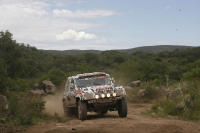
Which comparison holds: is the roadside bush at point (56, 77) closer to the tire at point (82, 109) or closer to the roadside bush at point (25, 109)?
the roadside bush at point (25, 109)

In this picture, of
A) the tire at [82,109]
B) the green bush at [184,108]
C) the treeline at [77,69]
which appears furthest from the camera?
the treeline at [77,69]

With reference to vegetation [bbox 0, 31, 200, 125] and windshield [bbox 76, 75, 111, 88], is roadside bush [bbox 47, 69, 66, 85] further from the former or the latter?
windshield [bbox 76, 75, 111, 88]

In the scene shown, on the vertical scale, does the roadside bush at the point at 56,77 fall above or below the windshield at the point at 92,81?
below

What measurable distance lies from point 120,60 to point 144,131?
68308mm

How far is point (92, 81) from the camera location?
14102 mm

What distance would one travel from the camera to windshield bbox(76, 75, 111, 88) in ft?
46.1

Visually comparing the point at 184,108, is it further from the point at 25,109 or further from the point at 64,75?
the point at 64,75

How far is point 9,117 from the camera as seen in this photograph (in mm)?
12797

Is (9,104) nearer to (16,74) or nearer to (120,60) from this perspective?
(16,74)

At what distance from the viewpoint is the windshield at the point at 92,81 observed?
14047 millimetres

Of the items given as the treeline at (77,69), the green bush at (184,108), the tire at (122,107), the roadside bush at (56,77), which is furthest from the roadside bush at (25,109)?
the roadside bush at (56,77)

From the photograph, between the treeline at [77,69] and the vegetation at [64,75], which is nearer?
the vegetation at [64,75]

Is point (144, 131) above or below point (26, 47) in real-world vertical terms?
below

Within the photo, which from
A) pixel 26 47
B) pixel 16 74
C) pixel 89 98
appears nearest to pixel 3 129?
pixel 89 98
